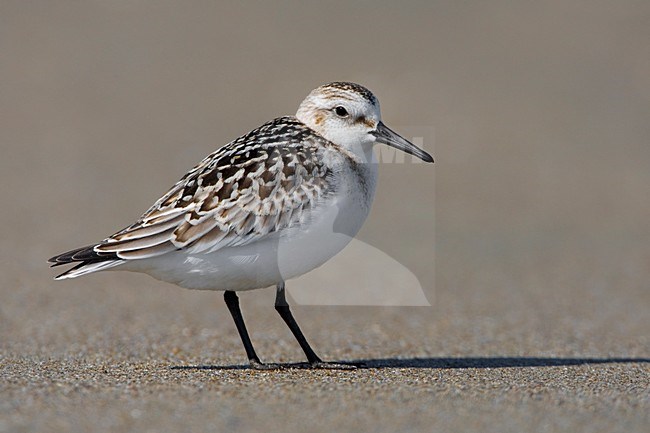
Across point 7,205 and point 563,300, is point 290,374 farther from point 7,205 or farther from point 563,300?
point 7,205

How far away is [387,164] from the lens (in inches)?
430

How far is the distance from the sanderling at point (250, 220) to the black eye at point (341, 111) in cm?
20

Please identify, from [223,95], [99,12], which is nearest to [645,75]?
[223,95]

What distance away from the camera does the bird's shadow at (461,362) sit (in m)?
5.54

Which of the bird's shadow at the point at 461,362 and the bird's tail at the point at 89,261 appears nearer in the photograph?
the bird's tail at the point at 89,261

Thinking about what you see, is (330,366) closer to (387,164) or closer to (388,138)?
(388,138)

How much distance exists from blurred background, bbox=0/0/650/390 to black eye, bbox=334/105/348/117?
1549 millimetres

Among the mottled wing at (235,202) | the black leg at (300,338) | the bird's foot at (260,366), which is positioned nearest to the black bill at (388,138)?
the mottled wing at (235,202)

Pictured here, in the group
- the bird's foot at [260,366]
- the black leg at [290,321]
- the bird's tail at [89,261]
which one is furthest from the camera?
the black leg at [290,321]

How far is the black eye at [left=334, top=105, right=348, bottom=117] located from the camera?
5.52 m

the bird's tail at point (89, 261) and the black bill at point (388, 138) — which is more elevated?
the black bill at point (388, 138)

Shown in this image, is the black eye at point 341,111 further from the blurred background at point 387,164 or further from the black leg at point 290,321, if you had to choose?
the blurred background at point 387,164

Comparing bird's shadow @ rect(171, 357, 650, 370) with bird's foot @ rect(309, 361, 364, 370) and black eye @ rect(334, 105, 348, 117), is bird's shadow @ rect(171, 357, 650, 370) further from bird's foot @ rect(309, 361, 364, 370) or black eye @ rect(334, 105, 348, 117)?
black eye @ rect(334, 105, 348, 117)

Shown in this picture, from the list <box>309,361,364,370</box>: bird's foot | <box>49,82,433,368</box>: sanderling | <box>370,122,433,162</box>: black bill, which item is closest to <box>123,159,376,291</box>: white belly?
<box>49,82,433,368</box>: sanderling
